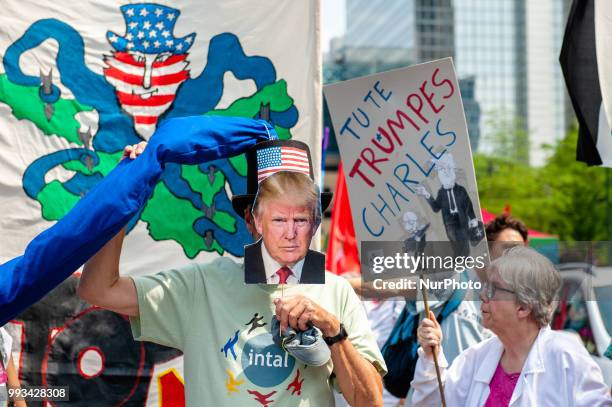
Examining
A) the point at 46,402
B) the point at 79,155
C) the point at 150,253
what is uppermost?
→ the point at 79,155

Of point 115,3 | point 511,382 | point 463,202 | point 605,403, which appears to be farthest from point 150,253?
point 605,403

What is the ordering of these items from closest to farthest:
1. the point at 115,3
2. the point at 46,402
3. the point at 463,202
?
the point at 463,202, the point at 46,402, the point at 115,3

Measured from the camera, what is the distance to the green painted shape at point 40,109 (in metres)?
4.02

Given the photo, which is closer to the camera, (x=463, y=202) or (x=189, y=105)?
(x=463, y=202)

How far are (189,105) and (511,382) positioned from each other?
1.95m

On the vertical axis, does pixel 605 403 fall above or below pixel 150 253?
below

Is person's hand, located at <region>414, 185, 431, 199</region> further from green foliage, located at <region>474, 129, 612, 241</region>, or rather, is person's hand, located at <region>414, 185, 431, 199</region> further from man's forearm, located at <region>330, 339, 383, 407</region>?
green foliage, located at <region>474, 129, 612, 241</region>

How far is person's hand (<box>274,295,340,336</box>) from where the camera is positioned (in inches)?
107

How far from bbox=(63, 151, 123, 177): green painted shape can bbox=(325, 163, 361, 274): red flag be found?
330 cm

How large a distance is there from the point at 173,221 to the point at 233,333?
4.59ft

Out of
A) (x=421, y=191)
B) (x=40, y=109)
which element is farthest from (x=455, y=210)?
(x=40, y=109)

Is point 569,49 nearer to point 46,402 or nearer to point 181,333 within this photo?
point 181,333

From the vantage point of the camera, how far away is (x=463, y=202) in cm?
353

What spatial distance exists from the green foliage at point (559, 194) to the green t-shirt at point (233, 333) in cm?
2776
